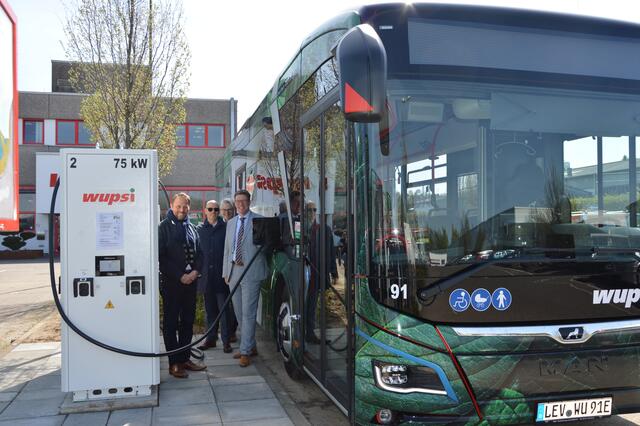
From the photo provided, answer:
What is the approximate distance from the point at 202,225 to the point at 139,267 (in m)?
2.24

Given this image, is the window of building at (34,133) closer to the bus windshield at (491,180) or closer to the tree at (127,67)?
the tree at (127,67)

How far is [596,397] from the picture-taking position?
3.42m

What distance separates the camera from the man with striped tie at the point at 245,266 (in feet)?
20.4

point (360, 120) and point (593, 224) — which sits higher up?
point (360, 120)

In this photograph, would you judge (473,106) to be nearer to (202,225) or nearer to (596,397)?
(596,397)

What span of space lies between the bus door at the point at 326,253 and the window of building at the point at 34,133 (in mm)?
28284

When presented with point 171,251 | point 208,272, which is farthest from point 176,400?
point 208,272

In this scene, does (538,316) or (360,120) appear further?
(538,316)

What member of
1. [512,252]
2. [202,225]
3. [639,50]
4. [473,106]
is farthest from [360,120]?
[202,225]

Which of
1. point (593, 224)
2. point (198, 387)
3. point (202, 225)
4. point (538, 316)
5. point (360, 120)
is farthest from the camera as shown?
point (202, 225)

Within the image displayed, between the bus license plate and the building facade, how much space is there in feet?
83.8

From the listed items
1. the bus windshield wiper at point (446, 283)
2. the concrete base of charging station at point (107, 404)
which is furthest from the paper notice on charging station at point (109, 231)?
the bus windshield wiper at point (446, 283)

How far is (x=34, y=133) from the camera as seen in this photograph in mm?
29141

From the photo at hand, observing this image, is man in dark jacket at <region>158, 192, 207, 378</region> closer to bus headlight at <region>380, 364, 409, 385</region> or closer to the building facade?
bus headlight at <region>380, 364, 409, 385</region>
